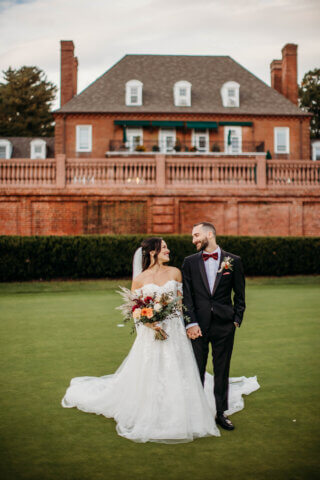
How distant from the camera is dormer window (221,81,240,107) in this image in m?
37.7

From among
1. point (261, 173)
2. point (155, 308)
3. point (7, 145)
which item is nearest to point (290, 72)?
point (261, 173)

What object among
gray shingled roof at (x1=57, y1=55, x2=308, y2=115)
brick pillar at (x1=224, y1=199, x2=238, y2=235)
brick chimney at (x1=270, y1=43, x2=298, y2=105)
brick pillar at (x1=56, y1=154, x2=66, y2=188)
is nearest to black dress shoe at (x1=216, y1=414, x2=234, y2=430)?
brick pillar at (x1=224, y1=199, x2=238, y2=235)

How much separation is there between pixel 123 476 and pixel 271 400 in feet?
8.37

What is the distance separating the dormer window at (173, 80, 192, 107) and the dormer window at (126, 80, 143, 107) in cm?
267

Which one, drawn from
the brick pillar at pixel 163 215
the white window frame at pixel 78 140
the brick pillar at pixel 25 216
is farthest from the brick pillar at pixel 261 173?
the white window frame at pixel 78 140

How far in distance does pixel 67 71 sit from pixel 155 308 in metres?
36.8

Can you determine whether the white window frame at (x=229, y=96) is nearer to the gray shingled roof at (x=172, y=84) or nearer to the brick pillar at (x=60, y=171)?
the gray shingled roof at (x=172, y=84)

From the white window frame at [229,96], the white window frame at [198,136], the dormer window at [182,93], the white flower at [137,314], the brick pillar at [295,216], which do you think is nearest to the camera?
the white flower at [137,314]

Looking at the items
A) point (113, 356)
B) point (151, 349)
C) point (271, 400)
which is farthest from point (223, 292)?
point (113, 356)

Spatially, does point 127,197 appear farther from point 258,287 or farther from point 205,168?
point 258,287

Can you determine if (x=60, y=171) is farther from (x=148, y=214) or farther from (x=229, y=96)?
(x=229, y=96)

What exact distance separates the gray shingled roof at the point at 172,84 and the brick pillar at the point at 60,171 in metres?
16.0

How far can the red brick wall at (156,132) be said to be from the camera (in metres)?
36.5

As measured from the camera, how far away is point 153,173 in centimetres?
2162
